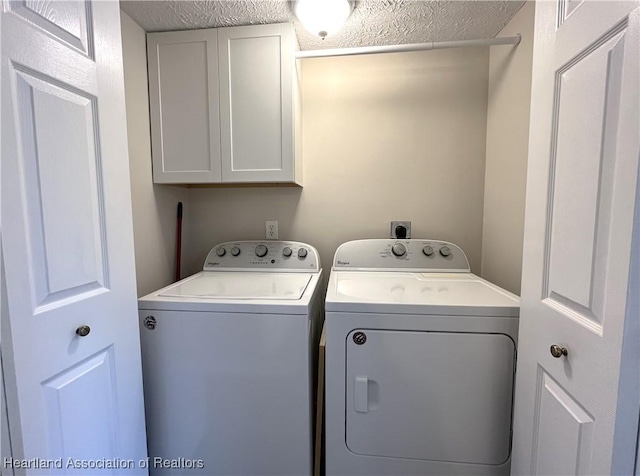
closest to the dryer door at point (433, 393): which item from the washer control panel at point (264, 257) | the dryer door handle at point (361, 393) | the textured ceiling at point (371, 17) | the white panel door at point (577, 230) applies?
the dryer door handle at point (361, 393)

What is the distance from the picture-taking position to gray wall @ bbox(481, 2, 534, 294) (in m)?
1.36

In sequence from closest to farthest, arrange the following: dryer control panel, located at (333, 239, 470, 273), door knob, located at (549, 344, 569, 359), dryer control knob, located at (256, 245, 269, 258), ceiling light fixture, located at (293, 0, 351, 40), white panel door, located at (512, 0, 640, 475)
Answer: white panel door, located at (512, 0, 640, 475) → door knob, located at (549, 344, 569, 359) → ceiling light fixture, located at (293, 0, 351, 40) → dryer control panel, located at (333, 239, 470, 273) → dryer control knob, located at (256, 245, 269, 258)

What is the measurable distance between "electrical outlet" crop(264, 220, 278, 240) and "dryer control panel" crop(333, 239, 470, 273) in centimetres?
50

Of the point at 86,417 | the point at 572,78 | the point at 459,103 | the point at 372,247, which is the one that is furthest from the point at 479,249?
the point at 86,417

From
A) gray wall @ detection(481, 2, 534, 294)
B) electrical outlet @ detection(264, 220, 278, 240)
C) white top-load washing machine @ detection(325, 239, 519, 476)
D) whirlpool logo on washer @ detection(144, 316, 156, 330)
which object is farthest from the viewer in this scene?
electrical outlet @ detection(264, 220, 278, 240)

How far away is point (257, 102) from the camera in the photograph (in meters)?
1.50

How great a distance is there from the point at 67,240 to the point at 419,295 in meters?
1.23

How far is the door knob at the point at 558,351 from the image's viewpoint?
0.71 meters

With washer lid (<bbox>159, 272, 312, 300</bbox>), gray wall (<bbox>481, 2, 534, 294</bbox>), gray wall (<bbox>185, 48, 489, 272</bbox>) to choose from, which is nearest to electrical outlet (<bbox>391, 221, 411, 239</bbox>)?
gray wall (<bbox>185, 48, 489, 272</bbox>)

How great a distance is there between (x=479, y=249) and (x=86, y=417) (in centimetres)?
210

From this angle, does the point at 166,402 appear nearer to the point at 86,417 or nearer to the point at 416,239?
the point at 86,417

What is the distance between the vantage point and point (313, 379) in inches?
47.7

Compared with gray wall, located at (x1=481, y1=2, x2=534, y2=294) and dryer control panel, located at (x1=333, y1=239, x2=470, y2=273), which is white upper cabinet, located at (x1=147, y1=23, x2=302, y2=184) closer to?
dryer control panel, located at (x1=333, y1=239, x2=470, y2=273)

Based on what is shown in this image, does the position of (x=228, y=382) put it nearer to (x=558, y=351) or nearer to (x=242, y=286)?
(x=242, y=286)
